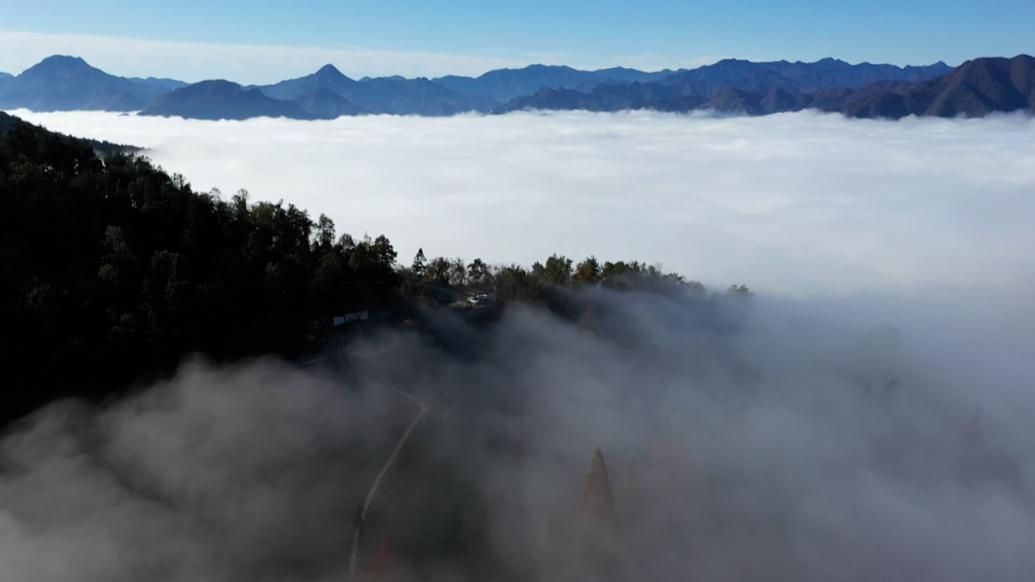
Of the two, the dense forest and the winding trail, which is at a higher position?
the dense forest

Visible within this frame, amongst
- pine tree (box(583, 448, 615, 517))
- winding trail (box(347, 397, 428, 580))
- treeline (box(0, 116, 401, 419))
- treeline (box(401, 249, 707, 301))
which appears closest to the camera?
winding trail (box(347, 397, 428, 580))

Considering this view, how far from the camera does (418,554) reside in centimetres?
2302

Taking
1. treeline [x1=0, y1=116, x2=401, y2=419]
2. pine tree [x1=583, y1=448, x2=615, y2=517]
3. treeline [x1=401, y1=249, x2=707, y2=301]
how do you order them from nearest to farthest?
1. pine tree [x1=583, y1=448, x2=615, y2=517]
2. treeline [x1=0, y1=116, x2=401, y2=419]
3. treeline [x1=401, y1=249, x2=707, y2=301]

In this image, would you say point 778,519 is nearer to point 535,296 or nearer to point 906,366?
point 535,296

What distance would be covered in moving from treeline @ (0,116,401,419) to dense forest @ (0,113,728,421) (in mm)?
56

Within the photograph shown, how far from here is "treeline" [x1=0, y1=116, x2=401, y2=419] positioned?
2670cm

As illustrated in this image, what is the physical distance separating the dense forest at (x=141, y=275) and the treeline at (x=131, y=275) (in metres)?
0.06

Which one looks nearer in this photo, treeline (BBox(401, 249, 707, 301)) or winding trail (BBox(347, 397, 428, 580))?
winding trail (BBox(347, 397, 428, 580))

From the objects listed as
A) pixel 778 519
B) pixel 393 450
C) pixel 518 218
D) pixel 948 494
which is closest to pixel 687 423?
pixel 778 519

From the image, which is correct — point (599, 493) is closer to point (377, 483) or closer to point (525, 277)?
point (377, 483)

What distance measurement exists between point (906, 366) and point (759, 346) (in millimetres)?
11645

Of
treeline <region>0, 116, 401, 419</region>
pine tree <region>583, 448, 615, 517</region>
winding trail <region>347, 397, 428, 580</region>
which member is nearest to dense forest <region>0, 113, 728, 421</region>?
treeline <region>0, 116, 401, 419</region>

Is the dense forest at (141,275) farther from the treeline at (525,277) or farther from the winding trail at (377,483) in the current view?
the winding trail at (377,483)

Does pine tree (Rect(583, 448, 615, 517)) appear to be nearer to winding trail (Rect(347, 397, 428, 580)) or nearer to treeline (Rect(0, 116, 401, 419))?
winding trail (Rect(347, 397, 428, 580))
